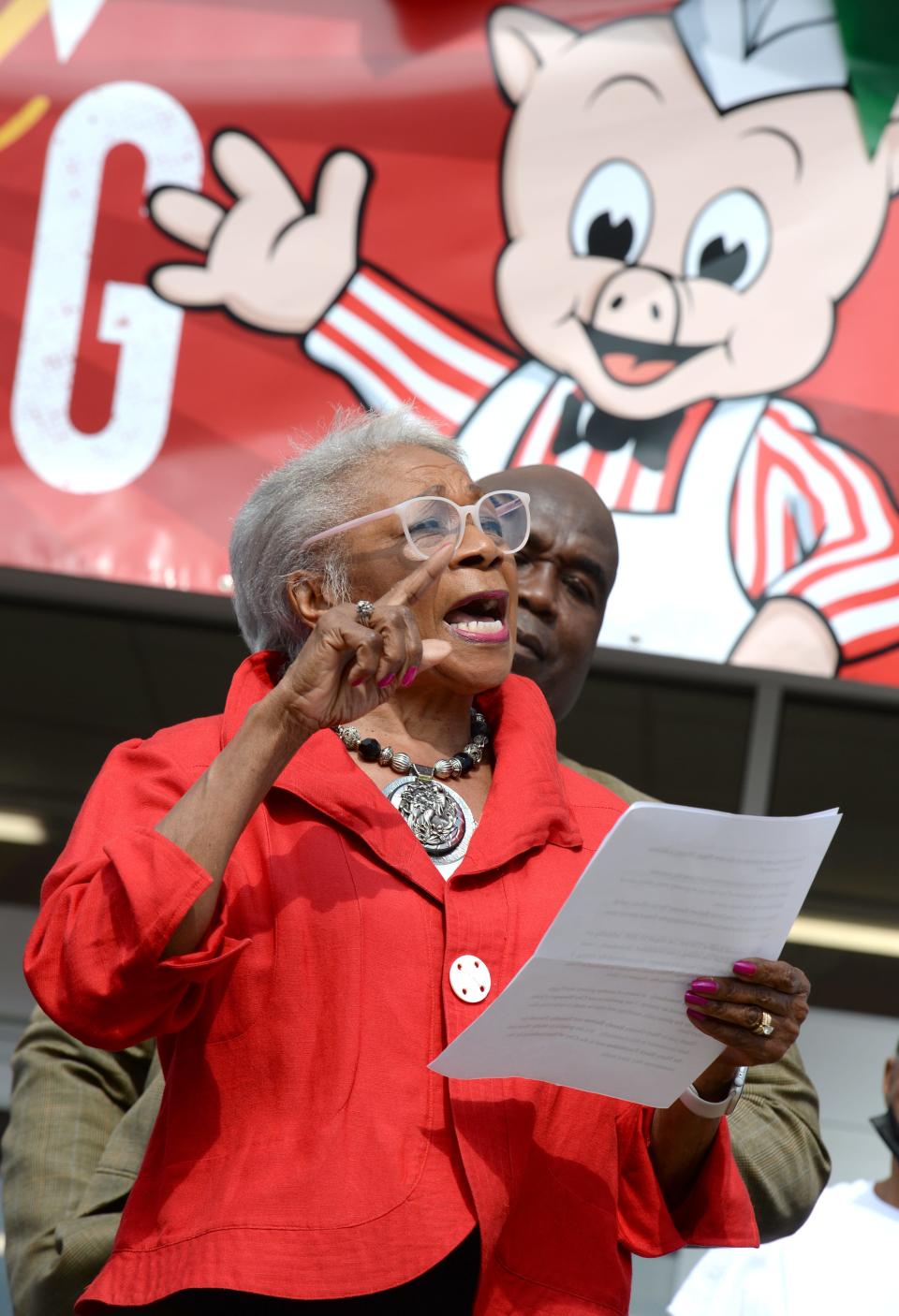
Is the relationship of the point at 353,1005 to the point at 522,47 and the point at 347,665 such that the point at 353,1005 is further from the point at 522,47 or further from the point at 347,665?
the point at 522,47

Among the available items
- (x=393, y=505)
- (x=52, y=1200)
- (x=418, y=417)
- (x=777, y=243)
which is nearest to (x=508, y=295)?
(x=777, y=243)

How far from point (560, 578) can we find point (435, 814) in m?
1.20

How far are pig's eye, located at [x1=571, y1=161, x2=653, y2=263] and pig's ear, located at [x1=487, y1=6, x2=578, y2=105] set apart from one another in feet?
1.09

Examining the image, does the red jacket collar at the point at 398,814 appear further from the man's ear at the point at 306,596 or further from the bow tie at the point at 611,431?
the bow tie at the point at 611,431

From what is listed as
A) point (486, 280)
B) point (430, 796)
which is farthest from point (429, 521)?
point (486, 280)

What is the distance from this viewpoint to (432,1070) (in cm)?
177

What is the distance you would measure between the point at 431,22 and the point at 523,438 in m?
1.16

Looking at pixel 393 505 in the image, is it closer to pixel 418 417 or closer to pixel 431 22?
pixel 418 417

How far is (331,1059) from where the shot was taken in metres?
1.78

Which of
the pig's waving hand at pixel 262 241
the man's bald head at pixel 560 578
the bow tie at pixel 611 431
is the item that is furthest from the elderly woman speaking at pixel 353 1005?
the pig's waving hand at pixel 262 241

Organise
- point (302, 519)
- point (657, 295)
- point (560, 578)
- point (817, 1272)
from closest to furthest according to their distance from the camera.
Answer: point (302, 519), point (560, 578), point (817, 1272), point (657, 295)

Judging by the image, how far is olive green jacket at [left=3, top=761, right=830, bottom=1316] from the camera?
7.85ft

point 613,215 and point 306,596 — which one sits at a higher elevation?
point 613,215

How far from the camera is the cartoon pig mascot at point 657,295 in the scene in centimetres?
394
